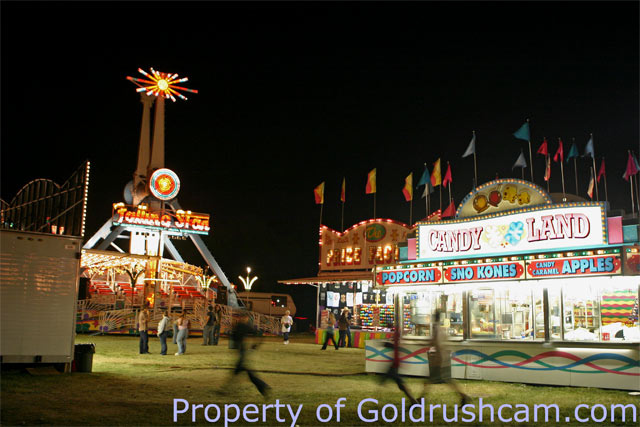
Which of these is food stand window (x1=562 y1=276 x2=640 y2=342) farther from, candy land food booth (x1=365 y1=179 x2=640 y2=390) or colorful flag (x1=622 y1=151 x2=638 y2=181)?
colorful flag (x1=622 y1=151 x2=638 y2=181)

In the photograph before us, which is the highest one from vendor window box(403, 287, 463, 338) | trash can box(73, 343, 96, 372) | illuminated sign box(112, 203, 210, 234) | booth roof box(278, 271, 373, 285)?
illuminated sign box(112, 203, 210, 234)

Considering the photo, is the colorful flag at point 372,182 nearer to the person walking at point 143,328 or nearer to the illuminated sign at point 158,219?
the person walking at point 143,328

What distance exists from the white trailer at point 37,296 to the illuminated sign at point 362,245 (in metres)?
24.8

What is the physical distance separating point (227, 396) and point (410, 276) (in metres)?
6.93

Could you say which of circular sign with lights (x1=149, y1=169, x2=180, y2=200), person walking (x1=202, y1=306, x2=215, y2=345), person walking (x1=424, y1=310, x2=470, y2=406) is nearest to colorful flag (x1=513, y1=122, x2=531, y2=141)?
person walking (x1=424, y1=310, x2=470, y2=406)

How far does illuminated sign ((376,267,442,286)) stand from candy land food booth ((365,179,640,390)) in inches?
1.1

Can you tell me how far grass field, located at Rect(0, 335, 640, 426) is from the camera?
9570mm

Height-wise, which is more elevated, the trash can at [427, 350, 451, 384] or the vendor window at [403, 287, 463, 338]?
the vendor window at [403, 287, 463, 338]

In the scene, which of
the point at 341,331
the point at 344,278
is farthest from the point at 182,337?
the point at 344,278

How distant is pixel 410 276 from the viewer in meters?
16.7

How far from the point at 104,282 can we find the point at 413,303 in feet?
121

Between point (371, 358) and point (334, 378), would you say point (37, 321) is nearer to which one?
point (334, 378)

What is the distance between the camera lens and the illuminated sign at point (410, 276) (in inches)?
633

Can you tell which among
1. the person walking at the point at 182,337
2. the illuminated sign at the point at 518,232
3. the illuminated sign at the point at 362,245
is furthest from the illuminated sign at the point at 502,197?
the illuminated sign at the point at 362,245
